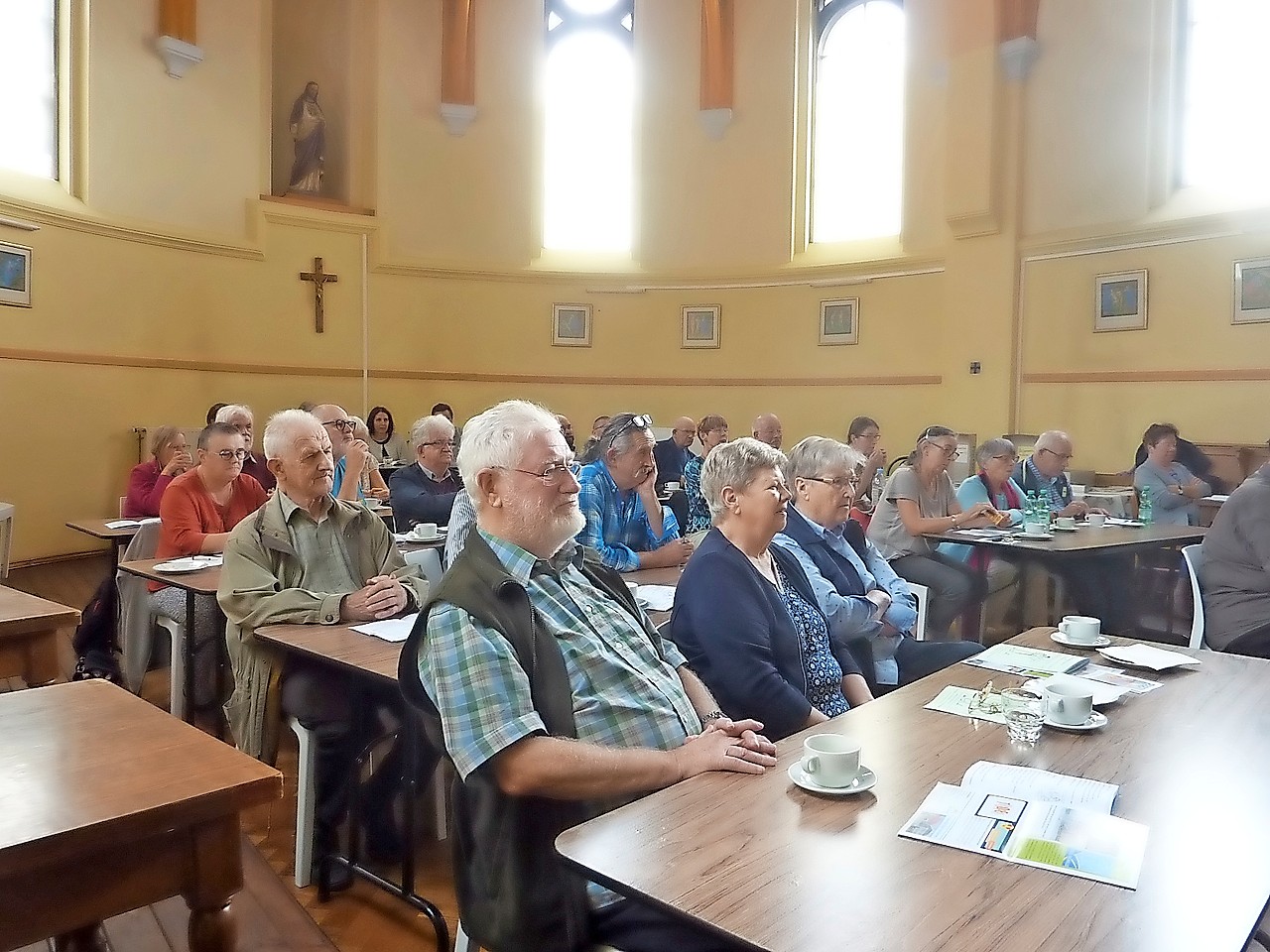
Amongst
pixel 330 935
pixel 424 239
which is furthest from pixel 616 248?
pixel 330 935

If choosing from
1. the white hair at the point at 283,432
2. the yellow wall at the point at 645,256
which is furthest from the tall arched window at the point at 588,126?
the white hair at the point at 283,432

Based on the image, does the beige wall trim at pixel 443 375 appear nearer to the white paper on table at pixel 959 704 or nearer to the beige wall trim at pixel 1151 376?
the beige wall trim at pixel 1151 376

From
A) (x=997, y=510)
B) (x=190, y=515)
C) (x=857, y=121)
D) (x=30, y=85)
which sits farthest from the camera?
(x=857, y=121)

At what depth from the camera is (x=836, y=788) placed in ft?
4.91

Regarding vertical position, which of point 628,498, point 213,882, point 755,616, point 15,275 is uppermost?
point 15,275

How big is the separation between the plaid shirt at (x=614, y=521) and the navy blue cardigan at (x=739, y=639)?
4.91ft

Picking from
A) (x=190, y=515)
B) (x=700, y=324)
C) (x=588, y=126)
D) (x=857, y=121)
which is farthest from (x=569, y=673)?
(x=588, y=126)

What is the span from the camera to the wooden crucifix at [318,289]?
9578 millimetres

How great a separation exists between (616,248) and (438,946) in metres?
9.45

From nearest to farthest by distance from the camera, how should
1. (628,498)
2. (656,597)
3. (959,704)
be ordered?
(959,704), (656,597), (628,498)

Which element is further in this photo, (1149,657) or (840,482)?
(840,482)

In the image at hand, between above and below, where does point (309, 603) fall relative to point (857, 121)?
below

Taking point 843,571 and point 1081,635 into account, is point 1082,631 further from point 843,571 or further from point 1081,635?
point 843,571

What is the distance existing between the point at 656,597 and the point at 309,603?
107 cm
